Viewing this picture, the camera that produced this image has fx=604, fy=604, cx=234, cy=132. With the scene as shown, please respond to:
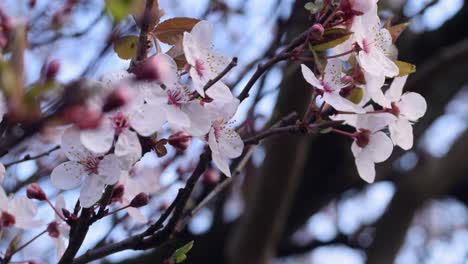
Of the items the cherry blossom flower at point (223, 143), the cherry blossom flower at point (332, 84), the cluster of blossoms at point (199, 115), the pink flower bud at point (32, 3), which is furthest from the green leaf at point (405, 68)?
the pink flower bud at point (32, 3)

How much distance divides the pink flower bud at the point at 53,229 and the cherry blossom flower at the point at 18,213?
3 centimetres

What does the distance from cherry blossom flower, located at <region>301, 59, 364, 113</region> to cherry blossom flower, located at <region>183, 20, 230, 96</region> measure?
0.40 feet

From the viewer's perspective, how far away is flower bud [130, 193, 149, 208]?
874 millimetres

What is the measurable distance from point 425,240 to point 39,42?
4.02 meters

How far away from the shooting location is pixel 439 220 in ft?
17.1

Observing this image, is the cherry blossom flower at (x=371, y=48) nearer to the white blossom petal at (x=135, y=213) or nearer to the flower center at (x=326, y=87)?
the flower center at (x=326, y=87)

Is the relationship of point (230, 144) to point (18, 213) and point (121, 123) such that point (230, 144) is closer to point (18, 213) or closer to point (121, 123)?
point (121, 123)

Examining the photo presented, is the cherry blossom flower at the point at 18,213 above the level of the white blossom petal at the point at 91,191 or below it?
Answer: below

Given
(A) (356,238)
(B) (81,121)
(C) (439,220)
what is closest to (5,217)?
(B) (81,121)

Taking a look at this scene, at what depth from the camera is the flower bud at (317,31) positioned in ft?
2.55

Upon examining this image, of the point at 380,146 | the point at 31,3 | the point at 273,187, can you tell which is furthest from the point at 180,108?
the point at 273,187

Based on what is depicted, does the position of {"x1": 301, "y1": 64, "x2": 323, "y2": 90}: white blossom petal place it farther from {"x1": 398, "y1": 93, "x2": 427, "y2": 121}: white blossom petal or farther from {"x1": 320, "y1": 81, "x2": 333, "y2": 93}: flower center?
{"x1": 398, "y1": 93, "x2": 427, "y2": 121}: white blossom petal

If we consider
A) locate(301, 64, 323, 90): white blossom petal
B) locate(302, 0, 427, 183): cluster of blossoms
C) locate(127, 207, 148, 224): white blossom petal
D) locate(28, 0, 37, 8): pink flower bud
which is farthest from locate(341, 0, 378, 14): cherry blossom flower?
locate(28, 0, 37, 8): pink flower bud

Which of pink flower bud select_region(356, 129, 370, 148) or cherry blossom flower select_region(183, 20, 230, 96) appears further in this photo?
pink flower bud select_region(356, 129, 370, 148)
